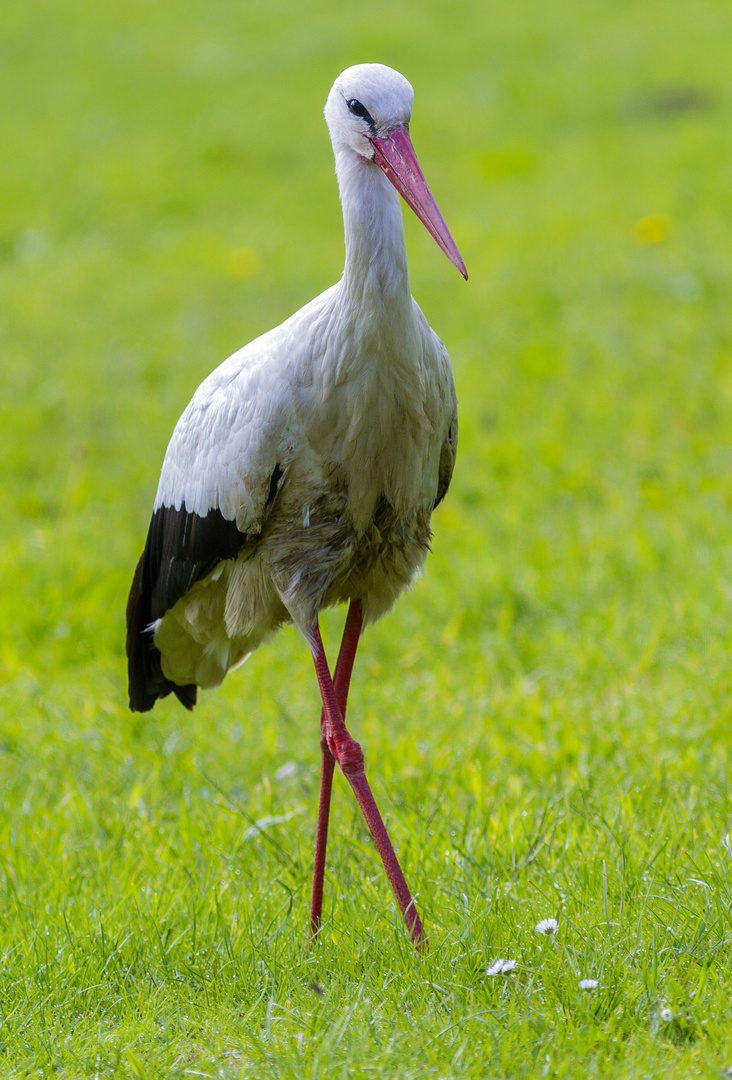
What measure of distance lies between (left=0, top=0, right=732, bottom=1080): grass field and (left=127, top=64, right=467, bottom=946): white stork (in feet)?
1.18

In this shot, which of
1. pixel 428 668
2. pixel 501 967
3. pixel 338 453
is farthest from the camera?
pixel 428 668

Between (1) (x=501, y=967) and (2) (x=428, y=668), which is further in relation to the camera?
(2) (x=428, y=668)

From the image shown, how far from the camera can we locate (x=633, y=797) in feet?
11.5

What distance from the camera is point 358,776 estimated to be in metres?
3.12

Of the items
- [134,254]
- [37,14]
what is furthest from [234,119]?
[37,14]

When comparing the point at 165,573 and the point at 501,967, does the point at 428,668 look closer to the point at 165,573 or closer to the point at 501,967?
the point at 165,573

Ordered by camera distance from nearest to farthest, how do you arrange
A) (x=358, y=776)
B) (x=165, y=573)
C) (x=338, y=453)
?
(x=338, y=453), (x=358, y=776), (x=165, y=573)

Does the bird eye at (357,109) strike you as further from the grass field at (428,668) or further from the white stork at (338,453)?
the grass field at (428,668)

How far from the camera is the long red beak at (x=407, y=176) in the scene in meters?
2.68

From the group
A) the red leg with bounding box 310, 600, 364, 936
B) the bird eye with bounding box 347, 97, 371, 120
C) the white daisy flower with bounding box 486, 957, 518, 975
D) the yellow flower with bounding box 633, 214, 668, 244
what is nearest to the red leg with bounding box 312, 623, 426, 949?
the red leg with bounding box 310, 600, 364, 936

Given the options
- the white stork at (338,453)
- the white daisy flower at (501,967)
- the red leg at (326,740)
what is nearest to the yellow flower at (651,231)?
the white stork at (338,453)

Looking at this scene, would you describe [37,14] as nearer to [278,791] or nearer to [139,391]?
[139,391]

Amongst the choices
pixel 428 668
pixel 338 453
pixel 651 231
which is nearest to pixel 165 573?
pixel 338 453

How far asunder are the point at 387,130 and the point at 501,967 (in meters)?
1.86
